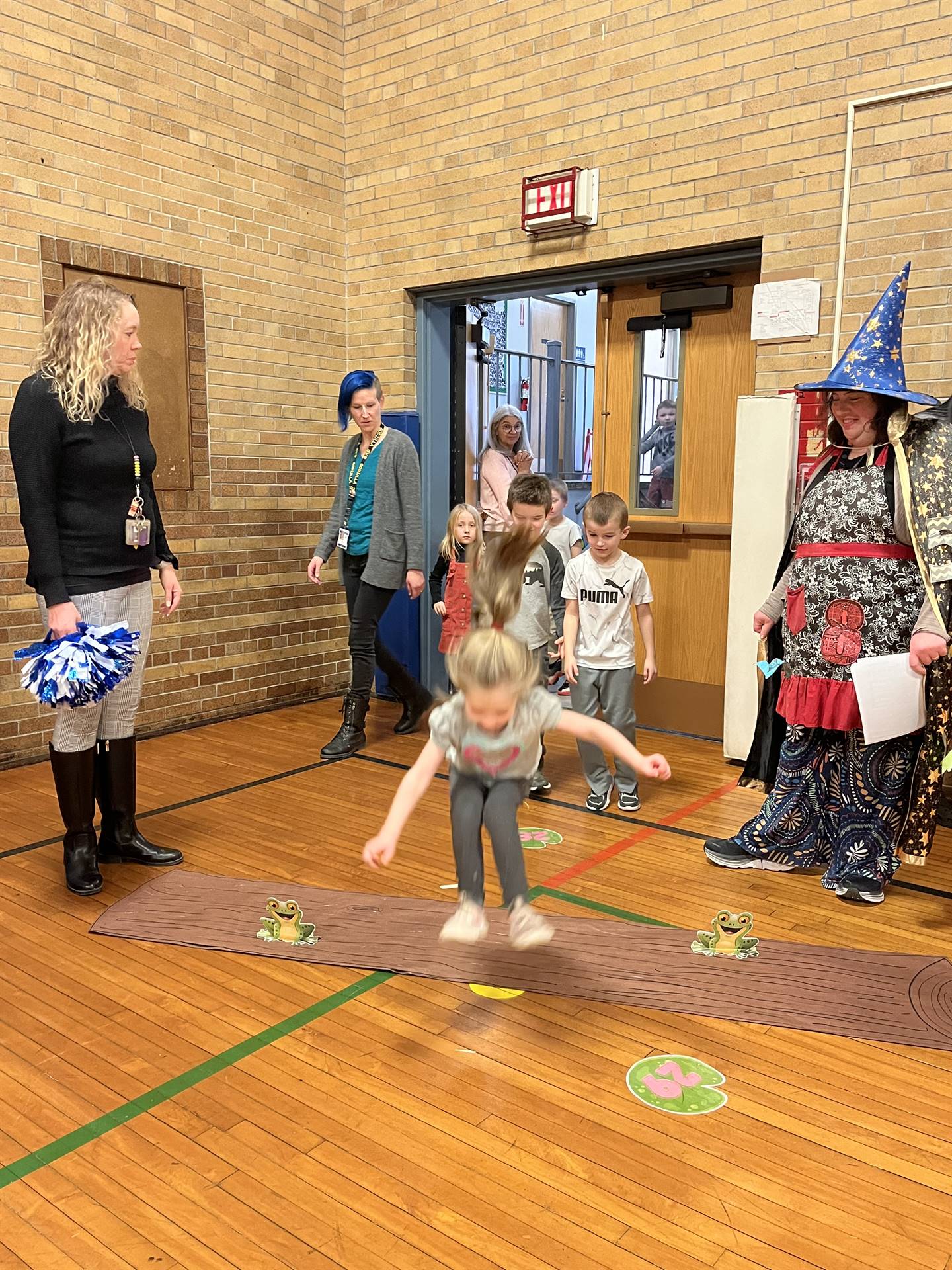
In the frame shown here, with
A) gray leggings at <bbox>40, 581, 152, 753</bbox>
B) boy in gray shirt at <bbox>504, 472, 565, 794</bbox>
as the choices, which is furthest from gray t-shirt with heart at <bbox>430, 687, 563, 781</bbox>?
boy in gray shirt at <bbox>504, 472, 565, 794</bbox>

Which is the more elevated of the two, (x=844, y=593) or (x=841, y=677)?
(x=844, y=593)

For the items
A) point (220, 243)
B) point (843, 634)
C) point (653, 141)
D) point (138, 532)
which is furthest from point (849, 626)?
point (220, 243)

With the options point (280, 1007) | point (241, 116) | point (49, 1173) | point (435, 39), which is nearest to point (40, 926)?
point (280, 1007)

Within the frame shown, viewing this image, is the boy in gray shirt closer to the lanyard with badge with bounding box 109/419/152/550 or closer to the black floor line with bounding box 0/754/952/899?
the black floor line with bounding box 0/754/952/899

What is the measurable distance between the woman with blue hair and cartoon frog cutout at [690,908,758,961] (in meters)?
2.22

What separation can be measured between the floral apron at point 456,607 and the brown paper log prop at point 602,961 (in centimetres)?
152

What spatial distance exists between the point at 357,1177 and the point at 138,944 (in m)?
1.15

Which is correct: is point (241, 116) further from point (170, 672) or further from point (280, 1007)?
point (280, 1007)

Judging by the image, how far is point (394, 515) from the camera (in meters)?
4.49

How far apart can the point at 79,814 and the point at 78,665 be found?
21.8 inches

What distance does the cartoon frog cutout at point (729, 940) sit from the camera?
2635 millimetres

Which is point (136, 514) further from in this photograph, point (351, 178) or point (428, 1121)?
point (351, 178)

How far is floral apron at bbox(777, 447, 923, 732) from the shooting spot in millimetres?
2928

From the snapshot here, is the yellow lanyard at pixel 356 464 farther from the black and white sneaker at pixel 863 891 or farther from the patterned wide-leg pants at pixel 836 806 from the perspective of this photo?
the black and white sneaker at pixel 863 891
